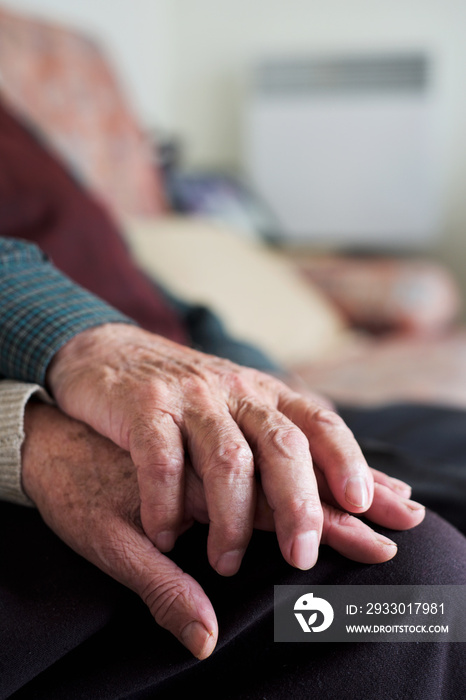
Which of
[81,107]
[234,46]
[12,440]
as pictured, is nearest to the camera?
[12,440]

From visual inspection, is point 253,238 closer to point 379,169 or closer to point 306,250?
point 306,250

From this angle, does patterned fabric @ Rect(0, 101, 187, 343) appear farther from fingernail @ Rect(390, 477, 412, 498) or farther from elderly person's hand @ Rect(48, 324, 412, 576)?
fingernail @ Rect(390, 477, 412, 498)

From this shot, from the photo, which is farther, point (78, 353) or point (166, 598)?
point (78, 353)

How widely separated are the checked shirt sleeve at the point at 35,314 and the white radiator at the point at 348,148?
2.18 meters

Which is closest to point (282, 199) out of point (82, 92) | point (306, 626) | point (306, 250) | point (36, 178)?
point (306, 250)

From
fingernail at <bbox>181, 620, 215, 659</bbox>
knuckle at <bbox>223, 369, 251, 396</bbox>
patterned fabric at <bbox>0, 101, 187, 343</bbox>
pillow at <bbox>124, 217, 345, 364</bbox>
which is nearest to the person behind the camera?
fingernail at <bbox>181, 620, 215, 659</bbox>

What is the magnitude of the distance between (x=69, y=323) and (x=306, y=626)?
12.8 inches

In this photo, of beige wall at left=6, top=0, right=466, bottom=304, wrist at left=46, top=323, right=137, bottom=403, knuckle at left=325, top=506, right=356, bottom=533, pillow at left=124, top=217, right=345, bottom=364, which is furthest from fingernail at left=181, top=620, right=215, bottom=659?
beige wall at left=6, top=0, right=466, bottom=304

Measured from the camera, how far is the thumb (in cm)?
41

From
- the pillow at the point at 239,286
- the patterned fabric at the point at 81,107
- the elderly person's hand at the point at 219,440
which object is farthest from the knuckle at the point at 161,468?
the patterned fabric at the point at 81,107

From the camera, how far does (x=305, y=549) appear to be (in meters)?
0.41

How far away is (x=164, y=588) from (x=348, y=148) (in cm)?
243

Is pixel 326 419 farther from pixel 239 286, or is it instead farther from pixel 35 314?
pixel 239 286

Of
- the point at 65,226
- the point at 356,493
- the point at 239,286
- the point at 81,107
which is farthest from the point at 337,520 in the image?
the point at 81,107
